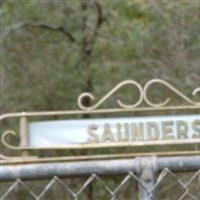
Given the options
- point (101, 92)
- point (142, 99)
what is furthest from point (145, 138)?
point (101, 92)

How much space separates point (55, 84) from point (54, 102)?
169mm

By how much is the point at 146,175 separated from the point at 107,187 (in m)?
0.08

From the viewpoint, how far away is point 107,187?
5.12 feet

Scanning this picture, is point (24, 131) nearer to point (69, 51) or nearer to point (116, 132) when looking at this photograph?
point (116, 132)

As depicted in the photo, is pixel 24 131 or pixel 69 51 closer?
pixel 24 131

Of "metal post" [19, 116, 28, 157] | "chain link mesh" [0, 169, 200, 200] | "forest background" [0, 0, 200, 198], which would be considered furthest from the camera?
"forest background" [0, 0, 200, 198]

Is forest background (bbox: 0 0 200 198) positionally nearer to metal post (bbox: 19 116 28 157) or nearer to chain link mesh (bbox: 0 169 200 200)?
chain link mesh (bbox: 0 169 200 200)

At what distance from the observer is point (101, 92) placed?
7.21m

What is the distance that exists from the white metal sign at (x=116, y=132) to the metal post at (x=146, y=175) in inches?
10.5

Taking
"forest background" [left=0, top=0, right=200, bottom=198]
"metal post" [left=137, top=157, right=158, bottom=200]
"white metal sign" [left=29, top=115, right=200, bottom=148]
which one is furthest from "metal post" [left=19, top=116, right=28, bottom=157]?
"forest background" [left=0, top=0, right=200, bottom=198]

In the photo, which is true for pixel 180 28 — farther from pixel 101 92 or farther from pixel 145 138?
pixel 145 138

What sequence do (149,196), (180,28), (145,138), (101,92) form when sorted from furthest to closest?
(101,92), (180,28), (145,138), (149,196)

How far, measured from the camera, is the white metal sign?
185 cm

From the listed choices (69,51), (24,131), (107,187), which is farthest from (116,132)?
(69,51)
